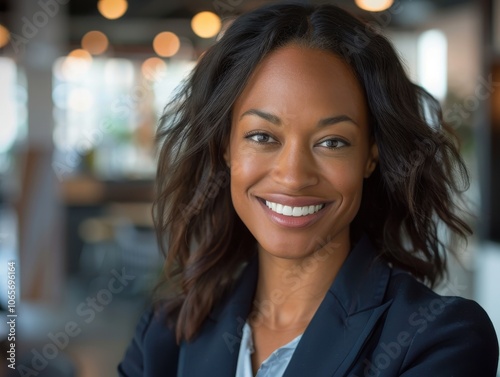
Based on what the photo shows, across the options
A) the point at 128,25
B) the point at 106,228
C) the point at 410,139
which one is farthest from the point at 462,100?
the point at 410,139

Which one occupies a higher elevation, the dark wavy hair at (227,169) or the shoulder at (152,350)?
the dark wavy hair at (227,169)

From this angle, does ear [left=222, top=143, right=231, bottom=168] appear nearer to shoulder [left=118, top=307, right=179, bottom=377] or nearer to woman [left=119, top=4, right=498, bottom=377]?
woman [left=119, top=4, right=498, bottom=377]

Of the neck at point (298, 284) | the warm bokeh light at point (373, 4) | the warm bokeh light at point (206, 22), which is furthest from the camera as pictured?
the warm bokeh light at point (206, 22)

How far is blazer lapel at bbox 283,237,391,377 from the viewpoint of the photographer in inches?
48.8

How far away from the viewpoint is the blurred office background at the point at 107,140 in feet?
17.1

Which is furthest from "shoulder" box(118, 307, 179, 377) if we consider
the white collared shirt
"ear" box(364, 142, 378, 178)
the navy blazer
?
"ear" box(364, 142, 378, 178)

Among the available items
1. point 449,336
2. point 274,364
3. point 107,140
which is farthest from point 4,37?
point 449,336

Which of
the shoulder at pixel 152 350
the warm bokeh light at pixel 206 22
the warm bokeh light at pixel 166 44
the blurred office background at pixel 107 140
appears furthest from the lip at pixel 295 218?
the warm bokeh light at pixel 166 44

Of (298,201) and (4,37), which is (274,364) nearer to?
(298,201)

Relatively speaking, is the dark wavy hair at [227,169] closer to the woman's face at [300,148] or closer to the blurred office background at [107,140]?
the woman's face at [300,148]

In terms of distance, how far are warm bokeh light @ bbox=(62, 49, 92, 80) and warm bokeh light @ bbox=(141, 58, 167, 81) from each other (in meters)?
0.60

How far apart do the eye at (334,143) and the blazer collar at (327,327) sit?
0.23 metres

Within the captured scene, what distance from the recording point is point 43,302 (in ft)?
18.9

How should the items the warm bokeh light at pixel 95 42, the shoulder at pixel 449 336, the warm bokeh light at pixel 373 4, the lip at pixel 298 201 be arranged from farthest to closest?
the warm bokeh light at pixel 95 42
the warm bokeh light at pixel 373 4
the lip at pixel 298 201
the shoulder at pixel 449 336
